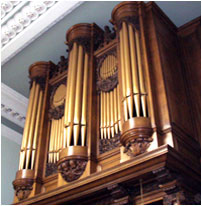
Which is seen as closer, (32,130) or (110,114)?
(110,114)

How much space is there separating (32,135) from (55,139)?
45cm

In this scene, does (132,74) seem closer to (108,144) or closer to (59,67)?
(108,144)

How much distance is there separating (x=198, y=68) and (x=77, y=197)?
2.34m

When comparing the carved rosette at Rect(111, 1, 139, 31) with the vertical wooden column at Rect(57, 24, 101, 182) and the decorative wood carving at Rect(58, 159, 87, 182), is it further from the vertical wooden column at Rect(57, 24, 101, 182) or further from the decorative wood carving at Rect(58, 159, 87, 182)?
the decorative wood carving at Rect(58, 159, 87, 182)

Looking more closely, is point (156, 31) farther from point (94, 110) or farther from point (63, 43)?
point (63, 43)

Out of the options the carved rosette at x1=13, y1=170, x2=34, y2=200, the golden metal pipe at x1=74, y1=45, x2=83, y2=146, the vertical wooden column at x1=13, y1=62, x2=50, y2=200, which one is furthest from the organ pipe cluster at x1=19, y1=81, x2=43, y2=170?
the golden metal pipe at x1=74, y1=45, x2=83, y2=146

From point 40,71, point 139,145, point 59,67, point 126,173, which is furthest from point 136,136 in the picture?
point 40,71

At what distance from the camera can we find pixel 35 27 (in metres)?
6.00

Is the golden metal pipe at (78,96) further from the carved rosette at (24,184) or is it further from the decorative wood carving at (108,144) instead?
the carved rosette at (24,184)

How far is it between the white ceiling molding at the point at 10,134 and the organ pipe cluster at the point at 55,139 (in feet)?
6.19

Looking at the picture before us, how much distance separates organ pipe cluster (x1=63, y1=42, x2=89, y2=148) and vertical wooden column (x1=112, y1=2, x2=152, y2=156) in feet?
2.24

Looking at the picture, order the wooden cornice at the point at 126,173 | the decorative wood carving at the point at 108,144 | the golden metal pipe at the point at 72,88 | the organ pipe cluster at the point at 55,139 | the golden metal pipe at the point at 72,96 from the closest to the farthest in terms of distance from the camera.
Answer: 1. the wooden cornice at the point at 126,173
2. the decorative wood carving at the point at 108,144
3. the golden metal pipe at the point at 72,96
4. the golden metal pipe at the point at 72,88
5. the organ pipe cluster at the point at 55,139

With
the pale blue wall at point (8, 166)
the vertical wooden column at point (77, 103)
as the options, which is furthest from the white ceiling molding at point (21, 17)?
the pale blue wall at point (8, 166)

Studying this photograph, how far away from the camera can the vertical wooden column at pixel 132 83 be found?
12.6ft
